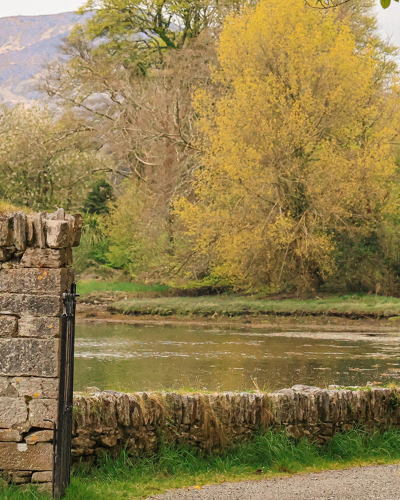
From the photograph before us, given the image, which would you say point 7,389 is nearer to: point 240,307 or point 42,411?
point 42,411

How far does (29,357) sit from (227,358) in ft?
40.6

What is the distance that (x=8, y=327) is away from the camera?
6621 mm

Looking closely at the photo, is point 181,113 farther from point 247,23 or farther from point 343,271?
point 343,271

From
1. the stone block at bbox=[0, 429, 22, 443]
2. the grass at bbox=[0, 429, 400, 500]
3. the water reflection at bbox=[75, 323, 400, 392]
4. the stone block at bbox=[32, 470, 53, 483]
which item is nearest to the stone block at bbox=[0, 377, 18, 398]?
the stone block at bbox=[0, 429, 22, 443]

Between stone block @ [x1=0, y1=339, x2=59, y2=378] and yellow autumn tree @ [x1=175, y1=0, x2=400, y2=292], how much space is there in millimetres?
21326

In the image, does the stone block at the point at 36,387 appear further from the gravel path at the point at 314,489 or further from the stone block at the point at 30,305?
the gravel path at the point at 314,489

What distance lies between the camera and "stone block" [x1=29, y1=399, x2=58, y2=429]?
6551mm

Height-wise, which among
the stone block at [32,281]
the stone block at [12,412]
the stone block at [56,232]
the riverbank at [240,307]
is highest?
the stone block at [56,232]

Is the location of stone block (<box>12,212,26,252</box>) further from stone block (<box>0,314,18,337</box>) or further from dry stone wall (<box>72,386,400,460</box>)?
dry stone wall (<box>72,386,400,460</box>)

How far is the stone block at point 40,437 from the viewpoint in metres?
6.56

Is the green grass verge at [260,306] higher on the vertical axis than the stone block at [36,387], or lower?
lower

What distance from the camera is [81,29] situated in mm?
41906

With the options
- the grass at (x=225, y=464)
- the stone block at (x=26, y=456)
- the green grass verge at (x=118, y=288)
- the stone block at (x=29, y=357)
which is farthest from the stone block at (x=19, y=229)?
the green grass verge at (x=118, y=288)

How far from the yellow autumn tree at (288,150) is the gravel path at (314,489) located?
19763 millimetres
